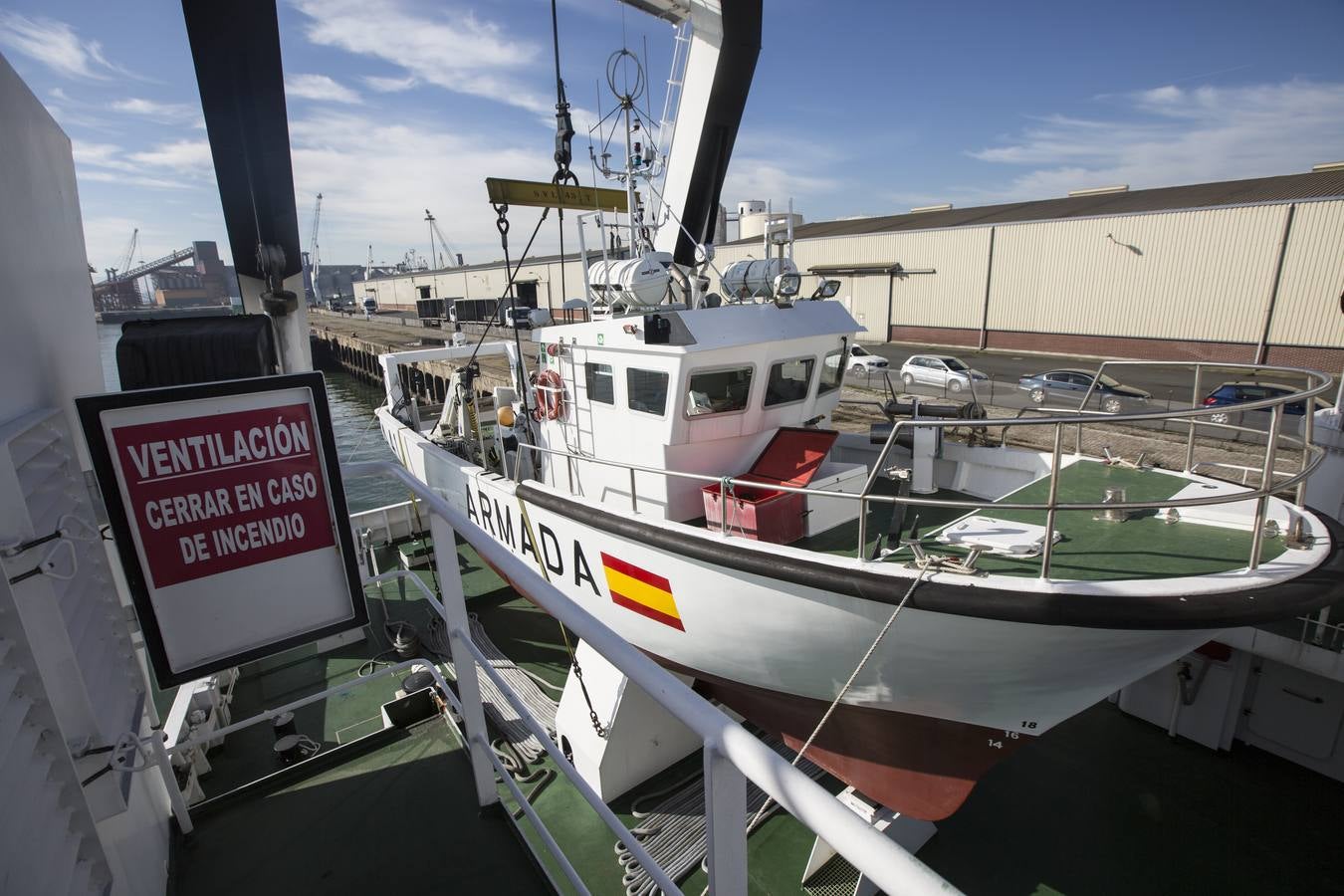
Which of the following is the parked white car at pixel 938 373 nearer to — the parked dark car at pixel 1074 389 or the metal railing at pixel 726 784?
the parked dark car at pixel 1074 389

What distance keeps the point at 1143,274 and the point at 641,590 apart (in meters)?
27.5

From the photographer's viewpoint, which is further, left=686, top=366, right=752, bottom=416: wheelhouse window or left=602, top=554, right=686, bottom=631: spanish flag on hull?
left=686, top=366, right=752, bottom=416: wheelhouse window

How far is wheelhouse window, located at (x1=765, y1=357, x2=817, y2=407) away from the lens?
20.0 ft

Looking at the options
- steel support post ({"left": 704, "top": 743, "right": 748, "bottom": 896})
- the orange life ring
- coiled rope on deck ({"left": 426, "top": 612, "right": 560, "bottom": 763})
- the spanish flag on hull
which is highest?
steel support post ({"left": 704, "top": 743, "right": 748, "bottom": 896})

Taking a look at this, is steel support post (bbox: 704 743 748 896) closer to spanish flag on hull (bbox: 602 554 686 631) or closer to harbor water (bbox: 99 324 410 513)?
harbor water (bbox: 99 324 410 513)

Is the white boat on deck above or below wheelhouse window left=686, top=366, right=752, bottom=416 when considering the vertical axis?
below

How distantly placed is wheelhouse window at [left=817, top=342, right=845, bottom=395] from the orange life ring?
2.74 m

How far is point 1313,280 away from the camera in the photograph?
68.4 ft

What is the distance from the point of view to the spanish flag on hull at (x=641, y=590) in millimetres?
5156

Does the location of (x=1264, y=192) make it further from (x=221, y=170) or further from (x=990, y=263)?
(x=221, y=170)

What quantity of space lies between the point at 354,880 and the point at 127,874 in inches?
26.1

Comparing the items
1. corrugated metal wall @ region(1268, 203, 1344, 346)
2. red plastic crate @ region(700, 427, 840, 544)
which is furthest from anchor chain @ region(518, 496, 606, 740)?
corrugated metal wall @ region(1268, 203, 1344, 346)

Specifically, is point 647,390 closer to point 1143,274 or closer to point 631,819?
point 631,819

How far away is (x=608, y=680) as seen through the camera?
528cm
